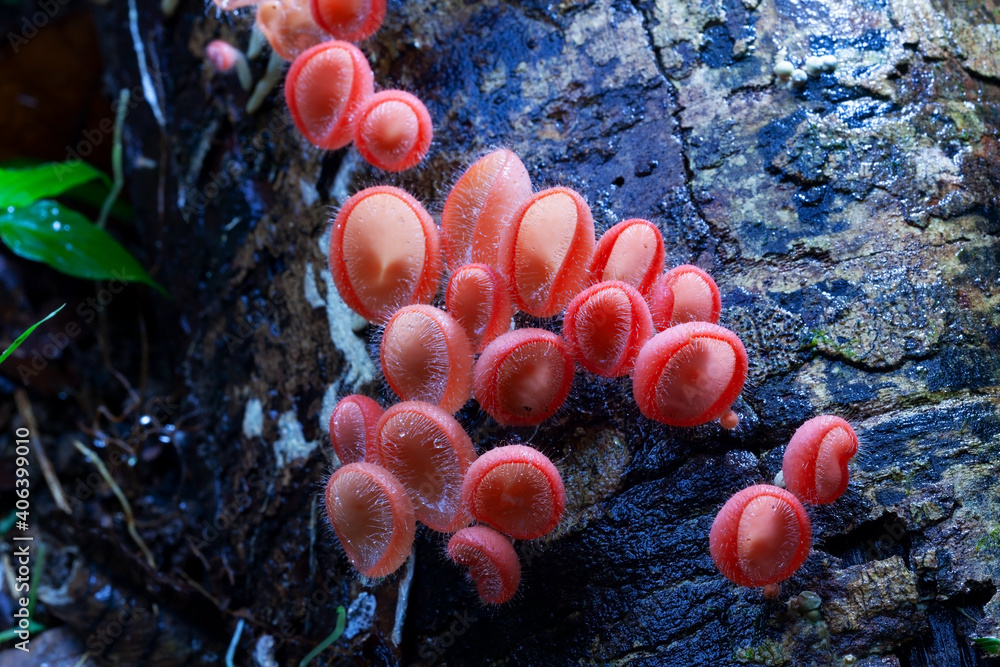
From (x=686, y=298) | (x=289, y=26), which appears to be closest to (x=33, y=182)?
(x=289, y=26)

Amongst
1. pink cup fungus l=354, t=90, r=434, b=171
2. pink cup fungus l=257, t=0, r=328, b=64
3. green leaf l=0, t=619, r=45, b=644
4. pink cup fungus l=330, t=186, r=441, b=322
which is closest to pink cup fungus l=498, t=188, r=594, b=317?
pink cup fungus l=330, t=186, r=441, b=322

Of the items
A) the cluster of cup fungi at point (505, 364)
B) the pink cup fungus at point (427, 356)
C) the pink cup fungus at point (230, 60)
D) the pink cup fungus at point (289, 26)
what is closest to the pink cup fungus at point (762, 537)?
the cluster of cup fungi at point (505, 364)

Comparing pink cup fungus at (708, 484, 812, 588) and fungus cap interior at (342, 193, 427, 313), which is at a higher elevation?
fungus cap interior at (342, 193, 427, 313)

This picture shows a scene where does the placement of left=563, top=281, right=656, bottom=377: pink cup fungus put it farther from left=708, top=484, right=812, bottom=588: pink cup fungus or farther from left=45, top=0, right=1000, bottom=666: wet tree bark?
left=708, top=484, right=812, bottom=588: pink cup fungus

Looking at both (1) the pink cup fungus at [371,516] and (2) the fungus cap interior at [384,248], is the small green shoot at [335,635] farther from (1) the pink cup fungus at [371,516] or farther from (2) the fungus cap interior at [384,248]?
(2) the fungus cap interior at [384,248]

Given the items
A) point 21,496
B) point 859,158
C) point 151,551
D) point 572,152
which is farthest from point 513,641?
point 21,496

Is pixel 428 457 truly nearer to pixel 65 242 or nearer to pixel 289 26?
pixel 289 26
